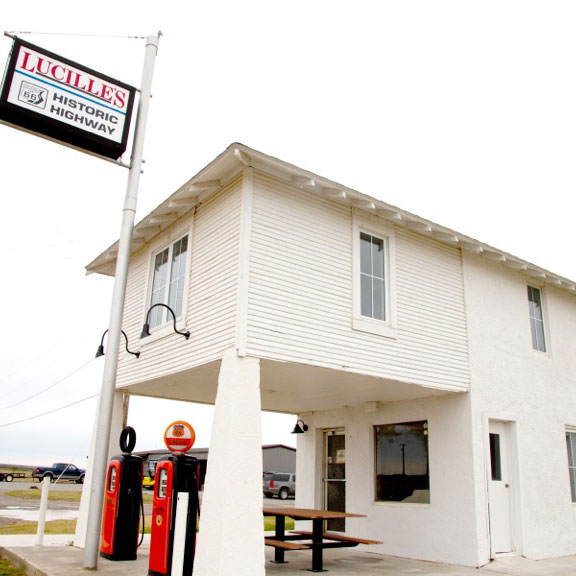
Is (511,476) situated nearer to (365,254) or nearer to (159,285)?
(365,254)

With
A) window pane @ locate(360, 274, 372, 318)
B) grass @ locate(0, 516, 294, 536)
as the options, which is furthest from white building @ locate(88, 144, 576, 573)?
grass @ locate(0, 516, 294, 536)

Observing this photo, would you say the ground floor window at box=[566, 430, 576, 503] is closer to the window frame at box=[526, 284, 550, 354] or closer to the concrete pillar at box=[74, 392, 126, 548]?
the window frame at box=[526, 284, 550, 354]

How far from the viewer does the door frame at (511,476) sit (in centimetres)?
1006

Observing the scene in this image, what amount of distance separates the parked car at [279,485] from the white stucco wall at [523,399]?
25.5 m

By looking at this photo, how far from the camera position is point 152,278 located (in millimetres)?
11039

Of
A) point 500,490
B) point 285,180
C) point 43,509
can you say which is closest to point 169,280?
point 285,180

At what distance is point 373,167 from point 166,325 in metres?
8.69

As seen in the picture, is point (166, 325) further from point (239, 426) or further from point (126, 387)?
point (239, 426)

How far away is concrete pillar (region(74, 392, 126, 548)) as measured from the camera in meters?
10.4

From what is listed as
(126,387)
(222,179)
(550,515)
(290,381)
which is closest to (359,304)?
(290,381)

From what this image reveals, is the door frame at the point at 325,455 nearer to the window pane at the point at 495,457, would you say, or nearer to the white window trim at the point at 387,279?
the window pane at the point at 495,457

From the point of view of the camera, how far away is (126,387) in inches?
433

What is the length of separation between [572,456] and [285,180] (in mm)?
8955

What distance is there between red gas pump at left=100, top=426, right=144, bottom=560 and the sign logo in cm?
527
